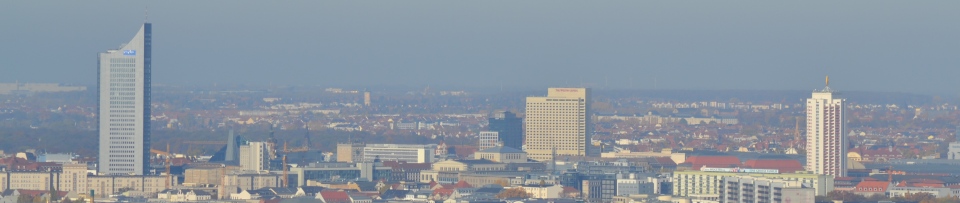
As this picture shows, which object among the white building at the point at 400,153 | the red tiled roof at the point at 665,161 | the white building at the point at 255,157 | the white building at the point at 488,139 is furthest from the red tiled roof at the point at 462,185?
the white building at the point at 488,139

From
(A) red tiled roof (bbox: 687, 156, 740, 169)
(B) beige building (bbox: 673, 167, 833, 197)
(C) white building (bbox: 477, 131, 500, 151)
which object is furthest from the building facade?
(B) beige building (bbox: 673, 167, 833, 197)

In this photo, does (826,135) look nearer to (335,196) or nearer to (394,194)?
(394,194)

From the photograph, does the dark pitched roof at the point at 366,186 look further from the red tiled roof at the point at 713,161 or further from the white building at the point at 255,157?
the red tiled roof at the point at 713,161

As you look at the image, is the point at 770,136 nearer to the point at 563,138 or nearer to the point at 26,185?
the point at 563,138

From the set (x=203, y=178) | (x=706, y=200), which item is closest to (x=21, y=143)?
(x=203, y=178)

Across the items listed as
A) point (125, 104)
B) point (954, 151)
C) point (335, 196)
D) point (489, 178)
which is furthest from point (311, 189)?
point (954, 151)

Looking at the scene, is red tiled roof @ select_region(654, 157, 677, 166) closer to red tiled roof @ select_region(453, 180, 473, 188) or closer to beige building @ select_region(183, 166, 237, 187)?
beige building @ select_region(183, 166, 237, 187)
